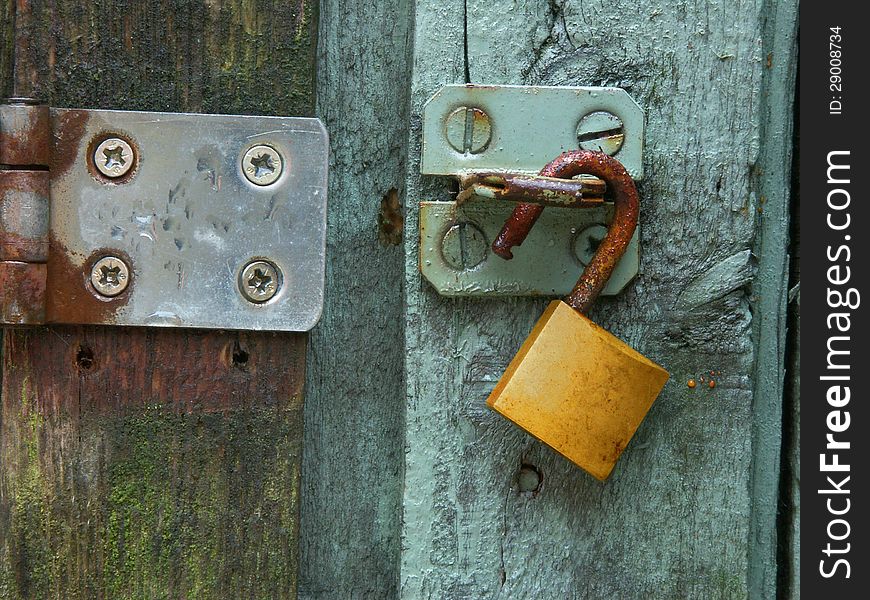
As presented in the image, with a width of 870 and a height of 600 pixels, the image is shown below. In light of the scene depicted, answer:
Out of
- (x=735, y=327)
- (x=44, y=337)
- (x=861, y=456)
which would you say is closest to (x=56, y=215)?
(x=44, y=337)

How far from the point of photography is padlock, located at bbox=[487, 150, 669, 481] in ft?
2.09

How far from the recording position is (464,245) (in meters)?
0.69

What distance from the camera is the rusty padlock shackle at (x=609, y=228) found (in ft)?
2.09

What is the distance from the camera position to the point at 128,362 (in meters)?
0.68

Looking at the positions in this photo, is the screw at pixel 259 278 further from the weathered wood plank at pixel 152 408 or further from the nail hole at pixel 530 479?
the nail hole at pixel 530 479

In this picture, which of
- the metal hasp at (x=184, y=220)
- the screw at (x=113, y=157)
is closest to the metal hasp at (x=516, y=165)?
the metal hasp at (x=184, y=220)

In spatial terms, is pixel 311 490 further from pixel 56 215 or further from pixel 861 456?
pixel 861 456

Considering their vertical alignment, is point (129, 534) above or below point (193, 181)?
below

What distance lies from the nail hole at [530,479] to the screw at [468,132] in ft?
0.90

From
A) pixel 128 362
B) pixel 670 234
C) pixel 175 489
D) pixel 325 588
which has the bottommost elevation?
pixel 325 588

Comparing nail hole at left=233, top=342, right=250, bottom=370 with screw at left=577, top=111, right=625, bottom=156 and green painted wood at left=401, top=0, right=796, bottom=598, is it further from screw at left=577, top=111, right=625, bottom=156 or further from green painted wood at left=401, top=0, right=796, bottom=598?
screw at left=577, top=111, right=625, bottom=156

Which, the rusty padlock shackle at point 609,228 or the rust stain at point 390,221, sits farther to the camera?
the rust stain at point 390,221

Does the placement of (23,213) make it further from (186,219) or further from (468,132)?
(468,132)

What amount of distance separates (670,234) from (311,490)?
394 mm
